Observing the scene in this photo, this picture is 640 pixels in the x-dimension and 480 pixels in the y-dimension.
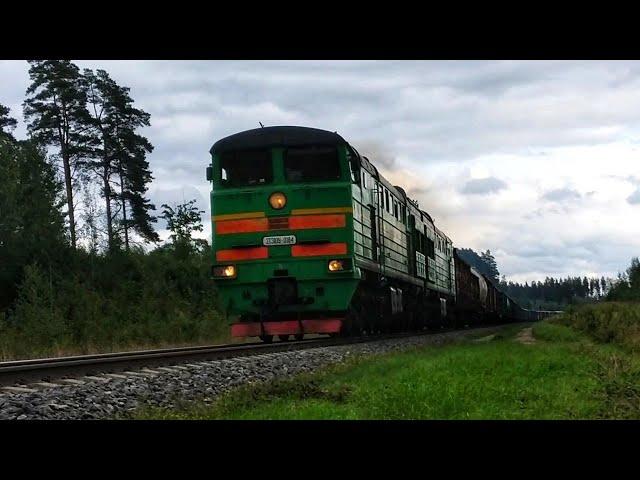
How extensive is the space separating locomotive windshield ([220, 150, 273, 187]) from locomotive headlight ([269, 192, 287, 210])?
1.40 ft

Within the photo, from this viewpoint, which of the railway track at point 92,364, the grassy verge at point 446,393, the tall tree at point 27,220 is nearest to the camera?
the grassy verge at point 446,393

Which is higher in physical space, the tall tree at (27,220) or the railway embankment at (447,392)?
the tall tree at (27,220)

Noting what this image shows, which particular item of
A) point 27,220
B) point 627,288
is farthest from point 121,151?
point 627,288

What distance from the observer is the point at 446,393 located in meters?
7.44

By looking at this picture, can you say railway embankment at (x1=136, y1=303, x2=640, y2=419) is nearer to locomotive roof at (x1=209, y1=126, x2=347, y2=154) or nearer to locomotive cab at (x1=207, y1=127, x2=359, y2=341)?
locomotive cab at (x1=207, y1=127, x2=359, y2=341)

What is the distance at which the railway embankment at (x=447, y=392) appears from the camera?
6.83 m

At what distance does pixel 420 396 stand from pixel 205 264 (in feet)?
55.0

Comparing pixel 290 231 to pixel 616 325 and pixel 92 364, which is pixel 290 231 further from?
pixel 616 325

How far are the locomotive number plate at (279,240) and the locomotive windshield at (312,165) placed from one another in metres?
1.18

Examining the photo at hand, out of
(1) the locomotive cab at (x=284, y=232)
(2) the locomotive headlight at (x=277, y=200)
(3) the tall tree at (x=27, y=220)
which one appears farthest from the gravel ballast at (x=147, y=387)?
(3) the tall tree at (x=27, y=220)

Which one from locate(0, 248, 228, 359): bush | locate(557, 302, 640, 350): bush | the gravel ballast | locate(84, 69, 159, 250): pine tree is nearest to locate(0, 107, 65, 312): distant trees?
locate(0, 248, 228, 359): bush

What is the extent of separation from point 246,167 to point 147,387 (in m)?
8.41

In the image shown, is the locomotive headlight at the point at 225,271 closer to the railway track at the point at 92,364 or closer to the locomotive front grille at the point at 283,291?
the locomotive front grille at the point at 283,291
